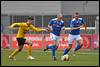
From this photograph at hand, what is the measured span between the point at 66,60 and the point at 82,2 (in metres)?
28.6

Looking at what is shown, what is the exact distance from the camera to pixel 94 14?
46.7 m

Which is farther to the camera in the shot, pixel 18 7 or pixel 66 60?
pixel 18 7

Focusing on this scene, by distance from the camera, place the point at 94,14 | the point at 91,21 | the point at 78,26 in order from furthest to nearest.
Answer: the point at 94,14 → the point at 91,21 → the point at 78,26

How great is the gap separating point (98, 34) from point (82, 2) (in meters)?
15.9

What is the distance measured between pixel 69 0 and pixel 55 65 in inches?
1250

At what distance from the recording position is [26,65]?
1781 centimetres

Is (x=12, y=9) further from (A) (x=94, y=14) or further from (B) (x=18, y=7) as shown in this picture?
(A) (x=94, y=14)

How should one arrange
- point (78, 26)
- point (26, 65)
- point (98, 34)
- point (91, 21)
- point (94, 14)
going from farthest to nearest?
point (94, 14)
point (91, 21)
point (98, 34)
point (78, 26)
point (26, 65)

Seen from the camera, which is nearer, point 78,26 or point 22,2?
point 78,26

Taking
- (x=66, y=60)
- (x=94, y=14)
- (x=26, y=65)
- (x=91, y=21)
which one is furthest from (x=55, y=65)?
(x=94, y=14)

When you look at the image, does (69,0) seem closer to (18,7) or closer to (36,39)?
(18,7)

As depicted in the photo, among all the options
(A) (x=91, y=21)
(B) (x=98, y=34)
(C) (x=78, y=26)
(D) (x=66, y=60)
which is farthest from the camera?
(A) (x=91, y=21)

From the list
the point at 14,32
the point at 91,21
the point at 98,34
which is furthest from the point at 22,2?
the point at 98,34

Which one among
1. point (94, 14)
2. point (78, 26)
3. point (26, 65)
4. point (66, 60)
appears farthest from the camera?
point (94, 14)
